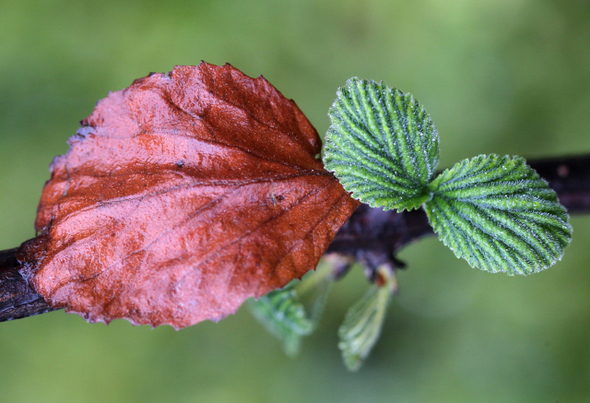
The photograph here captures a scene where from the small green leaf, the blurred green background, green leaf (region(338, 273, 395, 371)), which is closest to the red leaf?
green leaf (region(338, 273, 395, 371))

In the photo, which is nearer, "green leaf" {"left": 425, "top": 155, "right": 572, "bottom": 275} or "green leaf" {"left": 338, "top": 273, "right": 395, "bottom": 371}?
"green leaf" {"left": 425, "top": 155, "right": 572, "bottom": 275}

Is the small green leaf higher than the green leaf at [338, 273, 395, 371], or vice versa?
the small green leaf

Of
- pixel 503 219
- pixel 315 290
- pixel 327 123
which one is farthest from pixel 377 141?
pixel 327 123

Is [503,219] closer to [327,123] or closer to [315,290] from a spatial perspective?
[315,290]

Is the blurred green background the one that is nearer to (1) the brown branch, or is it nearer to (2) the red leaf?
(1) the brown branch

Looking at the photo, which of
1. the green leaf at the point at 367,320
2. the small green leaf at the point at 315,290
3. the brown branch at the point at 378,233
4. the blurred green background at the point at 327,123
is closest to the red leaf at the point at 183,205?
the brown branch at the point at 378,233

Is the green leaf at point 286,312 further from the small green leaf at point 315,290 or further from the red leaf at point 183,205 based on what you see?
the red leaf at point 183,205
